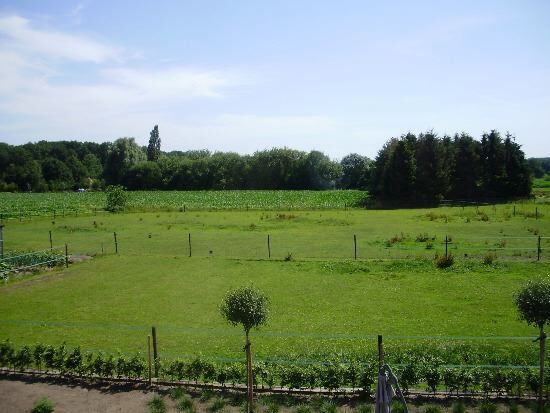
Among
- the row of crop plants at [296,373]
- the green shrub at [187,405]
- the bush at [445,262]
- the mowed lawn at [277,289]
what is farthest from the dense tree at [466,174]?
the green shrub at [187,405]

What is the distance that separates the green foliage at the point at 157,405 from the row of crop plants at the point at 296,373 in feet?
3.03

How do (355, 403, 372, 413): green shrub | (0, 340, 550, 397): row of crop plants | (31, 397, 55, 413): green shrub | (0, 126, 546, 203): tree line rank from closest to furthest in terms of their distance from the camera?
(355, 403, 372, 413): green shrub, (31, 397, 55, 413): green shrub, (0, 340, 550, 397): row of crop plants, (0, 126, 546, 203): tree line

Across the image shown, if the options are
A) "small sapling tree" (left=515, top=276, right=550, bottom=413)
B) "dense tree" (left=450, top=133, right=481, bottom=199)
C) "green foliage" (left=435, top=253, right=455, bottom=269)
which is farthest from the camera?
"dense tree" (left=450, top=133, right=481, bottom=199)

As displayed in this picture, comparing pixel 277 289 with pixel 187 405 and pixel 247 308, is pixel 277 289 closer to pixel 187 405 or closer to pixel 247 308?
pixel 187 405

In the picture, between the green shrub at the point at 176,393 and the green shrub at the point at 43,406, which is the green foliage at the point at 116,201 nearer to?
the green shrub at the point at 43,406

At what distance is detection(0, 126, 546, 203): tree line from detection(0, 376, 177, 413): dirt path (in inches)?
2313

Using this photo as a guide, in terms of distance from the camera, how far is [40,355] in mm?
11914

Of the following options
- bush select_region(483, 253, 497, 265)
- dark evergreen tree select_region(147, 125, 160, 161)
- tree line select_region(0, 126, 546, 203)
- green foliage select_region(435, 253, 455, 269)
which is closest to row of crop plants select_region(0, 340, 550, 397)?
green foliage select_region(435, 253, 455, 269)

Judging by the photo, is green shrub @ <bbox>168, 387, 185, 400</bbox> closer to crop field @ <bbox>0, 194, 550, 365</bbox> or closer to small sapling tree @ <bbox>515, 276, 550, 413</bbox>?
crop field @ <bbox>0, 194, 550, 365</bbox>

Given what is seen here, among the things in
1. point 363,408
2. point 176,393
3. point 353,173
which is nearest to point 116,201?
point 176,393

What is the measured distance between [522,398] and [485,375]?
789 mm

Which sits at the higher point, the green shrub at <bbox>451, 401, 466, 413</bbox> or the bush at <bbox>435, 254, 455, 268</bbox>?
the bush at <bbox>435, 254, 455, 268</bbox>

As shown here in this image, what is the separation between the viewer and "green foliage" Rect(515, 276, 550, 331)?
905cm

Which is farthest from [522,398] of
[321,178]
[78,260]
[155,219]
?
[321,178]
